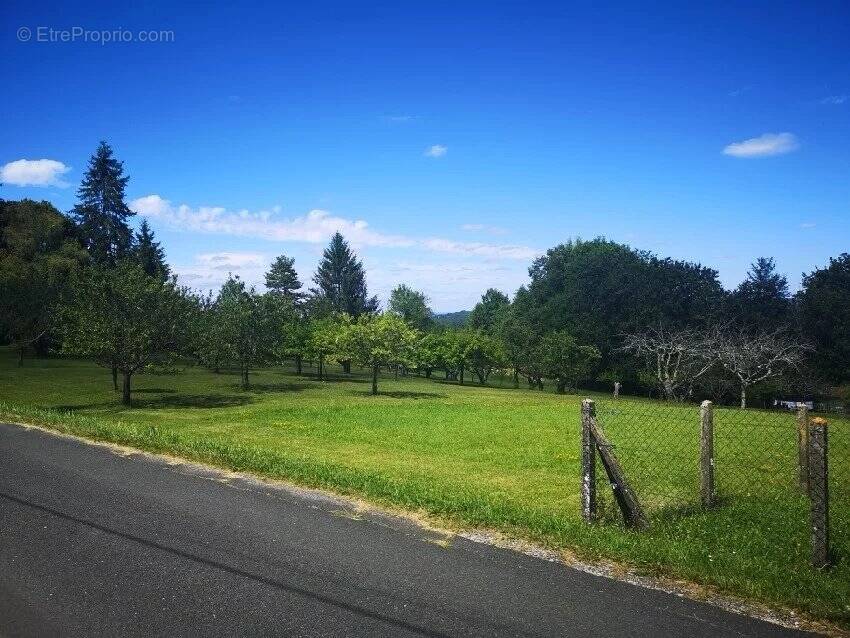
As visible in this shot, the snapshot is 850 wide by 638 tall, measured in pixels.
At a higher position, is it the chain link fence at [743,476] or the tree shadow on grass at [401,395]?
the chain link fence at [743,476]

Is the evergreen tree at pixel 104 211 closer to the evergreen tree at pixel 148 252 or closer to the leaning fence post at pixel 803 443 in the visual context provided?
the evergreen tree at pixel 148 252

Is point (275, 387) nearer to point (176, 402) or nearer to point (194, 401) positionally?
point (194, 401)

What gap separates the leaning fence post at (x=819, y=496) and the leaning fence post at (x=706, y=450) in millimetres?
1875

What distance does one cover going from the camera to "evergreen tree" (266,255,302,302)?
283ft

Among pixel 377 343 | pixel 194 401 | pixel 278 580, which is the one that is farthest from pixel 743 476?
pixel 377 343

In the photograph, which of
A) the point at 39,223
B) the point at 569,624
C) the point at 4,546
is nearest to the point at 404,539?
the point at 569,624

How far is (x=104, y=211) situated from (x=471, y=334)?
52509mm

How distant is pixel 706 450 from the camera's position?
7973 millimetres

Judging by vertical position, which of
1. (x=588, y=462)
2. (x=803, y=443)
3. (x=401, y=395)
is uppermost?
(x=588, y=462)

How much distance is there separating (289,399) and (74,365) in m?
28.2

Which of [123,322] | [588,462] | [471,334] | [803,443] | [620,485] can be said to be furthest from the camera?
[471,334]

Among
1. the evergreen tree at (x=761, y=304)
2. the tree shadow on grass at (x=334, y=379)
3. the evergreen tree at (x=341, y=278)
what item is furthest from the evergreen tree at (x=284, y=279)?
the evergreen tree at (x=761, y=304)

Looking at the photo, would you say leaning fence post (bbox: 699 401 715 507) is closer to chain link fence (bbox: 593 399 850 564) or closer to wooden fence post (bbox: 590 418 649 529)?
chain link fence (bbox: 593 399 850 564)

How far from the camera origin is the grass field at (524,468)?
19.8 ft
